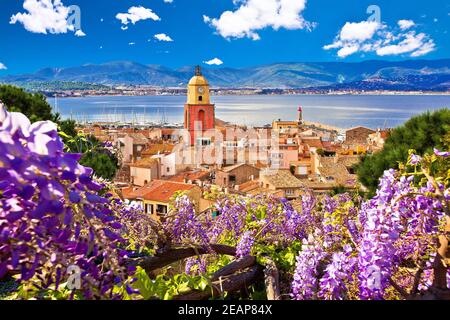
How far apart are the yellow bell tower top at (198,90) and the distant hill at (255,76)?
4161 inches

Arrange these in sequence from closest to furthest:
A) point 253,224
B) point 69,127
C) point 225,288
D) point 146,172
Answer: point 225,288 → point 253,224 → point 69,127 → point 146,172

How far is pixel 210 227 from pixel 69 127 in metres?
13.4

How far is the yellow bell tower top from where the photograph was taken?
4209 cm

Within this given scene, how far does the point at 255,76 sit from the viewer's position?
7810 inches

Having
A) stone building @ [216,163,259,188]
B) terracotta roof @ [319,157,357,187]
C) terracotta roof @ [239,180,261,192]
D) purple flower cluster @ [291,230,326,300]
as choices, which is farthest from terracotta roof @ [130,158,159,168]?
purple flower cluster @ [291,230,326,300]

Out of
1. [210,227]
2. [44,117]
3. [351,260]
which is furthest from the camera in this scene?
[44,117]

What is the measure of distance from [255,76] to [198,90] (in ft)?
522

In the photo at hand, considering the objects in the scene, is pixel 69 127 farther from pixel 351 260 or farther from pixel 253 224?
pixel 351 260

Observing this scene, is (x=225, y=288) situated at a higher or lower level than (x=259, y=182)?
higher

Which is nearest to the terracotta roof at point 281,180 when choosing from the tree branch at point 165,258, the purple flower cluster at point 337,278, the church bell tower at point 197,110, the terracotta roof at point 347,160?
the terracotta roof at point 347,160

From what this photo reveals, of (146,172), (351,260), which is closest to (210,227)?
(351,260)

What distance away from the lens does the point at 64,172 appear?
3.24 ft

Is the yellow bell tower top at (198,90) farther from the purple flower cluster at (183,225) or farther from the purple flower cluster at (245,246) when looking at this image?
the purple flower cluster at (245,246)

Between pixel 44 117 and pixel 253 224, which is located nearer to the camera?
pixel 253 224
